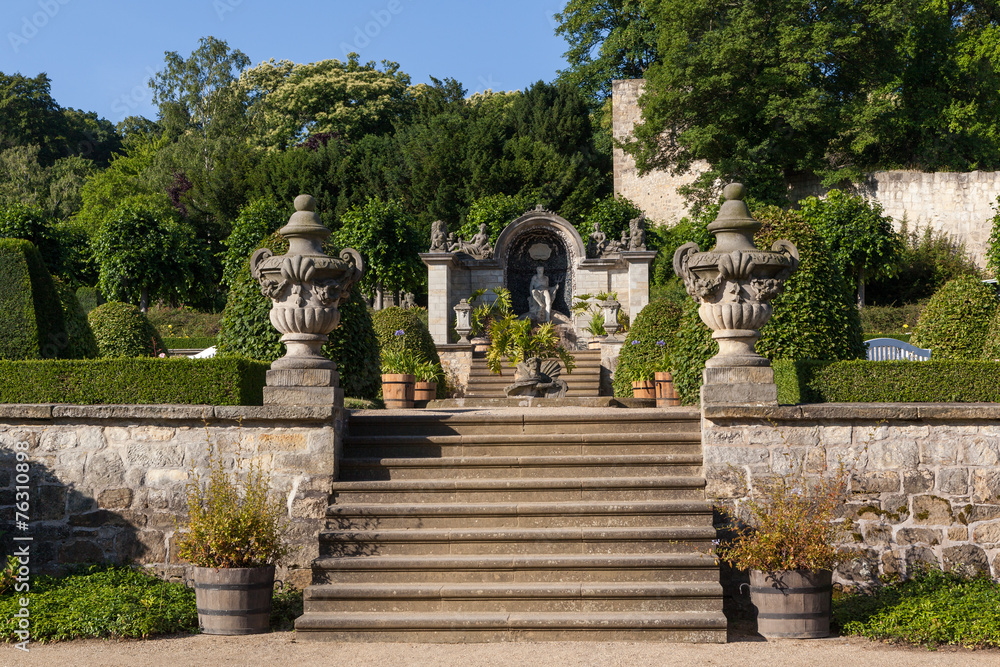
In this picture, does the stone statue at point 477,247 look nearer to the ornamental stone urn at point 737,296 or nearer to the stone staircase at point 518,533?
the stone staircase at point 518,533

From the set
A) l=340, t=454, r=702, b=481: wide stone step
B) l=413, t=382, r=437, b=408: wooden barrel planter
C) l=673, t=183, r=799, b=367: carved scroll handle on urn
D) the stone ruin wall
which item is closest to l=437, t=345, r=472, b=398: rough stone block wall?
l=413, t=382, r=437, b=408: wooden barrel planter

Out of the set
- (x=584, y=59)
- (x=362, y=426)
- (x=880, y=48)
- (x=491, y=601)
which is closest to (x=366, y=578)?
(x=491, y=601)

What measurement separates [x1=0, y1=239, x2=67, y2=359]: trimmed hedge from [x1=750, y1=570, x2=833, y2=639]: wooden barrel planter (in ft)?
20.0

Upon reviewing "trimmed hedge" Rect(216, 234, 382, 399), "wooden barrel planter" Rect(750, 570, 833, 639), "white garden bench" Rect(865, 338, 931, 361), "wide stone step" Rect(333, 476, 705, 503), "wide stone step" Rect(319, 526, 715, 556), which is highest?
"trimmed hedge" Rect(216, 234, 382, 399)

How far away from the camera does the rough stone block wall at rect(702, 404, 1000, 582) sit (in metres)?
6.21

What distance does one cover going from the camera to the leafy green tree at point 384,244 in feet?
81.9

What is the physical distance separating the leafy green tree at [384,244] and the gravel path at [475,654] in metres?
19.3

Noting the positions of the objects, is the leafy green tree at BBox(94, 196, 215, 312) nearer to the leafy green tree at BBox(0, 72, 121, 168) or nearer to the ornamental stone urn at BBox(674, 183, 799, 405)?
the leafy green tree at BBox(0, 72, 121, 168)

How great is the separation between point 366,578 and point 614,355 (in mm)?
13034

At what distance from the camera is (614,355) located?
60.5ft

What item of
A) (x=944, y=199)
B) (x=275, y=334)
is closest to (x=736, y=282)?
(x=275, y=334)

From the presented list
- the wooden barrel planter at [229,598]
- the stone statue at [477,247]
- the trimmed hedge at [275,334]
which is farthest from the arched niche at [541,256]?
the wooden barrel planter at [229,598]

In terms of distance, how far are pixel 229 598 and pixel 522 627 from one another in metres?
1.87

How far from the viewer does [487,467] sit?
6672mm
